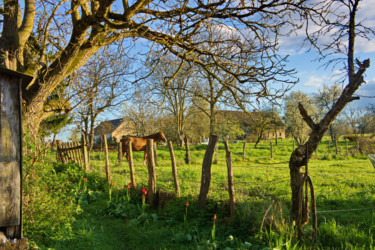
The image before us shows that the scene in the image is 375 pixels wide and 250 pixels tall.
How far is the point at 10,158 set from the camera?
13.0ft


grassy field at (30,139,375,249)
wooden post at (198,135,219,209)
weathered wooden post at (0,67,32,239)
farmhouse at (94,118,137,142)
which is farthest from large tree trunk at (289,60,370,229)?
farmhouse at (94,118,137,142)

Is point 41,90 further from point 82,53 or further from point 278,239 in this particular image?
point 278,239

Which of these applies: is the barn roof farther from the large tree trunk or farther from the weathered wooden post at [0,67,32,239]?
the large tree trunk

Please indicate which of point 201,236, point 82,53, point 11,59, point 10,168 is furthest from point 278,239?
point 11,59

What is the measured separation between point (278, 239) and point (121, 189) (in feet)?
17.4

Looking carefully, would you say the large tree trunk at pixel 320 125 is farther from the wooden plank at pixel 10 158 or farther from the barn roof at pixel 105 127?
the barn roof at pixel 105 127

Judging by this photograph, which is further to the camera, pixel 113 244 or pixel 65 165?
pixel 65 165

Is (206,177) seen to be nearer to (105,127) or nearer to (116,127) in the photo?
(105,127)

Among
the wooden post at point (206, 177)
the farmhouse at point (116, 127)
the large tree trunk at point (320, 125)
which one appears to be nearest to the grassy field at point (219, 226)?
the wooden post at point (206, 177)

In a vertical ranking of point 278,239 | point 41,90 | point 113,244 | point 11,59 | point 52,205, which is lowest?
point 113,244

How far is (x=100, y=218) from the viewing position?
667cm

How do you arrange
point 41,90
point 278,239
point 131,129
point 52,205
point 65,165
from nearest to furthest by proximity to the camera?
point 278,239, point 52,205, point 41,90, point 65,165, point 131,129

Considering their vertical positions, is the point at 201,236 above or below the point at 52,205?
below

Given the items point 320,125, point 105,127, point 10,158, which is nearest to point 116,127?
point 105,127
